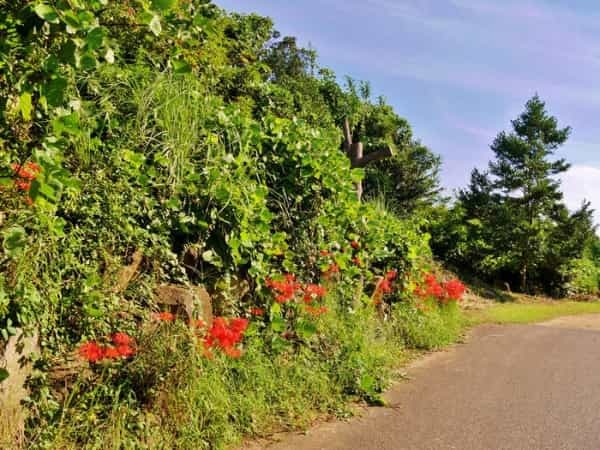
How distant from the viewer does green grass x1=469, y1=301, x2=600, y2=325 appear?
9.69 meters

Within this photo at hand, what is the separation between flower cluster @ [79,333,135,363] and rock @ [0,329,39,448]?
270 millimetres

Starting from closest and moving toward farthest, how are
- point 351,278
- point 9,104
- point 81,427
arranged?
point 81,427 → point 9,104 → point 351,278

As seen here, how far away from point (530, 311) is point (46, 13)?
37.9 ft

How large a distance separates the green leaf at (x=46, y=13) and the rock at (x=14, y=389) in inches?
63.1

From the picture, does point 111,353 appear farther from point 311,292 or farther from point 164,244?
point 311,292

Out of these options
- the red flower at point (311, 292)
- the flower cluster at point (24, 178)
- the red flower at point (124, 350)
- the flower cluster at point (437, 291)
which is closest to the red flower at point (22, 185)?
the flower cluster at point (24, 178)

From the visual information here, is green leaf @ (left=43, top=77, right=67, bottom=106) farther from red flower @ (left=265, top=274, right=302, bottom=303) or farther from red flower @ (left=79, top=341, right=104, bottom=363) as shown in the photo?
red flower @ (left=265, top=274, right=302, bottom=303)

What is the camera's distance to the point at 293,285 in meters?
4.65

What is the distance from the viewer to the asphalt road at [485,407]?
3.60 metres

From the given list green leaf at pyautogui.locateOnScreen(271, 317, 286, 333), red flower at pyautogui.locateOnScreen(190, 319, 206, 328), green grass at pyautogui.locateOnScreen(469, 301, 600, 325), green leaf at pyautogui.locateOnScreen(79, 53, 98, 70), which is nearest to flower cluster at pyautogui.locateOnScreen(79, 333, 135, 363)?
red flower at pyautogui.locateOnScreen(190, 319, 206, 328)

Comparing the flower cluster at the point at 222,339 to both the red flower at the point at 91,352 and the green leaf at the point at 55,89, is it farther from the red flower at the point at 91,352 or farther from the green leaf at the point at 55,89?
the green leaf at the point at 55,89

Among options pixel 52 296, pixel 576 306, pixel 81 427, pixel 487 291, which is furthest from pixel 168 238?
pixel 576 306

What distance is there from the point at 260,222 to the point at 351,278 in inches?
70.2

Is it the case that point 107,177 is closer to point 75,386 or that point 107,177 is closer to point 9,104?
point 9,104
